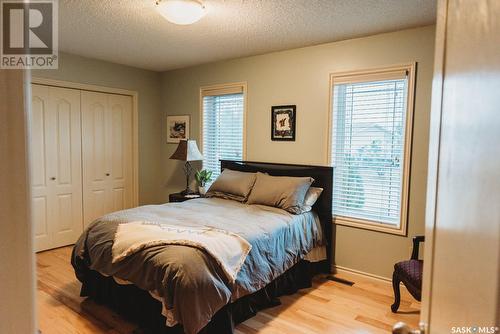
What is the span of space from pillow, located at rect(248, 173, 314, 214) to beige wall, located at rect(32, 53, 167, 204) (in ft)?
7.45

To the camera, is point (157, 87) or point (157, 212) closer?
point (157, 212)

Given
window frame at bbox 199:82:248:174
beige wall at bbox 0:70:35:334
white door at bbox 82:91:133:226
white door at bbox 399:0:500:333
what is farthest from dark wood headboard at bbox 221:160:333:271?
beige wall at bbox 0:70:35:334

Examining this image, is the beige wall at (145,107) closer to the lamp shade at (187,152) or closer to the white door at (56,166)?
the white door at (56,166)

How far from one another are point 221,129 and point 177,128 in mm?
841

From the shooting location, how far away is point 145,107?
500 cm

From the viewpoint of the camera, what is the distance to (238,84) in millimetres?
4199

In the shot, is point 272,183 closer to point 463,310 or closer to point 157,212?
point 157,212

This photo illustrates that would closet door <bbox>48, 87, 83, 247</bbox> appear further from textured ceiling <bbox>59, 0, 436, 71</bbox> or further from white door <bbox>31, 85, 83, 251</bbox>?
textured ceiling <bbox>59, 0, 436, 71</bbox>

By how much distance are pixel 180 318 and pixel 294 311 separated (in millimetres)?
1139

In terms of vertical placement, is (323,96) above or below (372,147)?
above

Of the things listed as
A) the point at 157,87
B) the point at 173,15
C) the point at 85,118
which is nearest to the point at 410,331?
the point at 173,15

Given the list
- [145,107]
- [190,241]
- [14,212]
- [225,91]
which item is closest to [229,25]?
[225,91]

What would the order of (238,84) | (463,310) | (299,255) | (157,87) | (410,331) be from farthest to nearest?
(157,87), (238,84), (299,255), (410,331), (463,310)

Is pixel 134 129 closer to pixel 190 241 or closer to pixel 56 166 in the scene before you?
pixel 56 166
